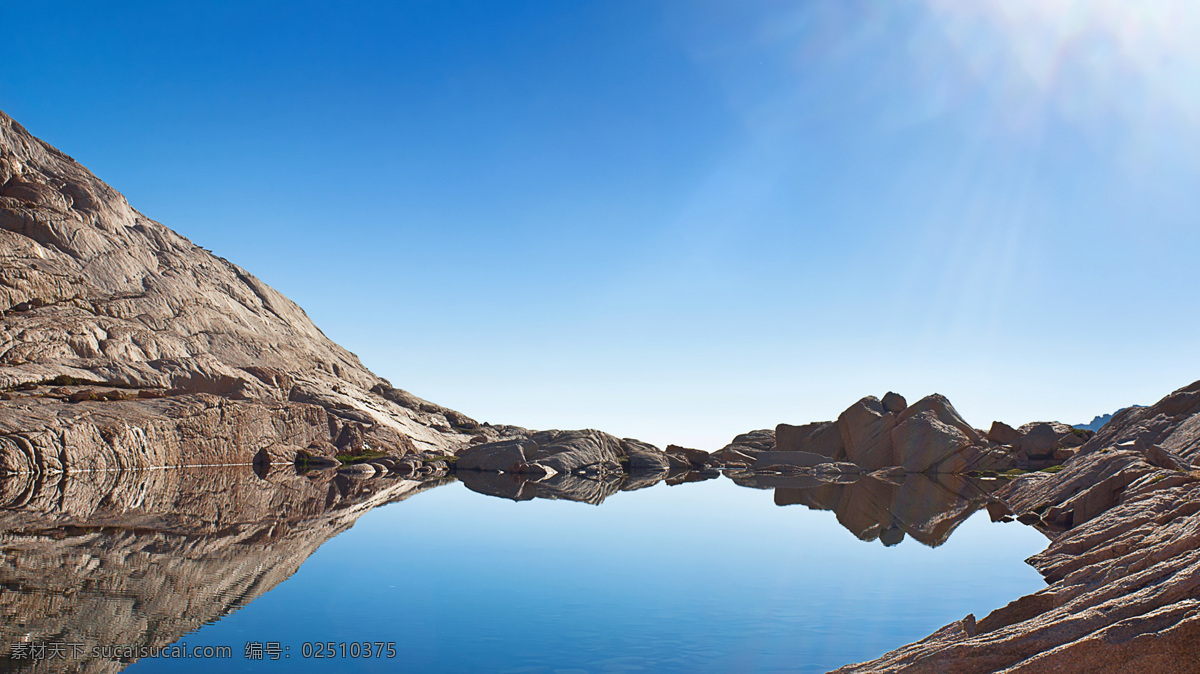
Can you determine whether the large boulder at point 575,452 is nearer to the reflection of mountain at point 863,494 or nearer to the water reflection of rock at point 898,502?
the reflection of mountain at point 863,494

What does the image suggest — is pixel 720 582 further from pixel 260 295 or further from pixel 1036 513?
pixel 260 295

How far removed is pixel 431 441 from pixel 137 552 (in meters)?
93.1

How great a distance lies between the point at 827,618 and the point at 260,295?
170 metres

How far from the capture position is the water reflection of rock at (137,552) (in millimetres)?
14188

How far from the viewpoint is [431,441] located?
114312mm

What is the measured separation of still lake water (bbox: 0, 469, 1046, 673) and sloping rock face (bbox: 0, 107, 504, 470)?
32.8m

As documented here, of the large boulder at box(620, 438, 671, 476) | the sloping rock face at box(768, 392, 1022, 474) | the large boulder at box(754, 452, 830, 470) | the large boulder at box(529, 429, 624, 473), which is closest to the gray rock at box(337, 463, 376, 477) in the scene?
the large boulder at box(529, 429, 624, 473)

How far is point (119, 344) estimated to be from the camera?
96.6 m

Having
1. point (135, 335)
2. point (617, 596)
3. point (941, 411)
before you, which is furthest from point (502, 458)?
point (617, 596)

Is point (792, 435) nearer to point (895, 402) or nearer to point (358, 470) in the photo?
point (895, 402)

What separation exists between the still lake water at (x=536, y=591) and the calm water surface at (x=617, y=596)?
0.26 feet

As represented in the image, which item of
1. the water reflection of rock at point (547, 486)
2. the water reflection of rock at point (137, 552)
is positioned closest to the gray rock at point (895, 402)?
the water reflection of rock at point (547, 486)

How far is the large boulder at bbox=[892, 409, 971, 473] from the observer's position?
277 feet

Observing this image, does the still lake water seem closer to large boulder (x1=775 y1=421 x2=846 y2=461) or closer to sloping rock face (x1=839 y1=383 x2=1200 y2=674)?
sloping rock face (x1=839 y1=383 x2=1200 y2=674)
